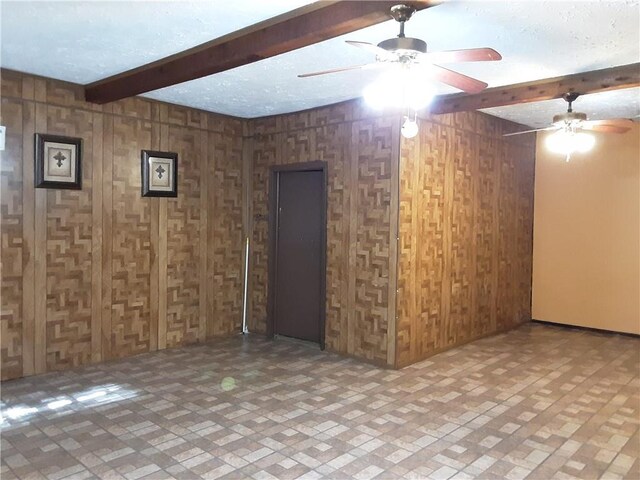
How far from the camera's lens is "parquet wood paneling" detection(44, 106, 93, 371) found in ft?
14.9

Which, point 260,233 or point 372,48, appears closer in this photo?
point 372,48

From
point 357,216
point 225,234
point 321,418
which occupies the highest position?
point 357,216

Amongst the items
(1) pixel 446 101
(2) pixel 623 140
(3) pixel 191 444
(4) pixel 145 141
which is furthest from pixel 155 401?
(2) pixel 623 140

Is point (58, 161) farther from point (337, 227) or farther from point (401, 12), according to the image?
point (401, 12)

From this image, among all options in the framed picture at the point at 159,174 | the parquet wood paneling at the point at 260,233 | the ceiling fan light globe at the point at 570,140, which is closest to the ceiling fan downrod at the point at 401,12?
the ceiling fan light globe at the point at 570,140

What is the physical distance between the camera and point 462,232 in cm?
573

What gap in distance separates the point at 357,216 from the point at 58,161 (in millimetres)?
2847

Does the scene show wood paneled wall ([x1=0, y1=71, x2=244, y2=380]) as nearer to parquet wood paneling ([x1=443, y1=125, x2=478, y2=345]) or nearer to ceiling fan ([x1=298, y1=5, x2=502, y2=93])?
parquet wood paneling ([x1=443, y1=125, x2=478, y2=345])

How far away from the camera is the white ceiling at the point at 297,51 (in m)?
2.86

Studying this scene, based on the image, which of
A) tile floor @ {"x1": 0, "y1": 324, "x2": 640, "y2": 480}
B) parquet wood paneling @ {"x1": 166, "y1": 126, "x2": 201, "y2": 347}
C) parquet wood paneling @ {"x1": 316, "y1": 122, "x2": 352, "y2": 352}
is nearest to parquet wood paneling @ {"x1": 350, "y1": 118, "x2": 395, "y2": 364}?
parquet wood paneling @ {"x1": 316, "y1": 122, "x2": 352, "y2": 352}

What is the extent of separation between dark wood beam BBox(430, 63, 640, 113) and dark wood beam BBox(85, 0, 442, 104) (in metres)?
2.21

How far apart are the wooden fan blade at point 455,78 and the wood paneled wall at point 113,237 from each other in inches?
132

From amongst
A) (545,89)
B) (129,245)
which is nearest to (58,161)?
(129,245)

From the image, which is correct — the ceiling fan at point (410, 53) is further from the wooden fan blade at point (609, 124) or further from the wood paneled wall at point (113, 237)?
the wood paneled wall at point (113, 237)
